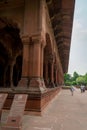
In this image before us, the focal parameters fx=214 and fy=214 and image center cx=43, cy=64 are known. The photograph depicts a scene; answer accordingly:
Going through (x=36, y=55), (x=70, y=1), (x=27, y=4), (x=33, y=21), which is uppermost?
(x=70, y=1)

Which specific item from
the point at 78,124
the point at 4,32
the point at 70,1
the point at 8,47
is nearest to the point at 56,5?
the point at 70,1

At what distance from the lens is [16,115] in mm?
4777

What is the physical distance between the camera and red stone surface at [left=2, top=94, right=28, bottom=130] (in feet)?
14.6

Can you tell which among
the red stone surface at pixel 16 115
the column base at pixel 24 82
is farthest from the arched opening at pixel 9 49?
the red stone surface at pixel 16 115

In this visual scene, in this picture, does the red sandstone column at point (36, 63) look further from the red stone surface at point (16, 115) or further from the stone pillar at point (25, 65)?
the red stone surface at point (16, 115)

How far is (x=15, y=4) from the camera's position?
9.27 metres

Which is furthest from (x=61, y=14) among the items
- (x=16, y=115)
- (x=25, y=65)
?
(x=16, y=115)

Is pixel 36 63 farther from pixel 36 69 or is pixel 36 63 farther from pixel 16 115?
pixel 16 115

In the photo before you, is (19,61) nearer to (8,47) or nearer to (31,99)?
(8,47)

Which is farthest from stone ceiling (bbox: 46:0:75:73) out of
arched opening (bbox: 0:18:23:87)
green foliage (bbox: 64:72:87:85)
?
green foliage (bbox: 64:72:87:85)

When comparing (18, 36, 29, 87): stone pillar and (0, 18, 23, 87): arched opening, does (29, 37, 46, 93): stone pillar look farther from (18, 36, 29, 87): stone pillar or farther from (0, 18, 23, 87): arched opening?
(0, 18, 23, 87): arched opening

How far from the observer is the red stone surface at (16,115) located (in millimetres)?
4438

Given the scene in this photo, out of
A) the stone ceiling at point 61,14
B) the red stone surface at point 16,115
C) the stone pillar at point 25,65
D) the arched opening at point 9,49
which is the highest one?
the stone ceiling at point 61,14

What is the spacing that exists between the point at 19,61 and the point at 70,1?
12.9 m
